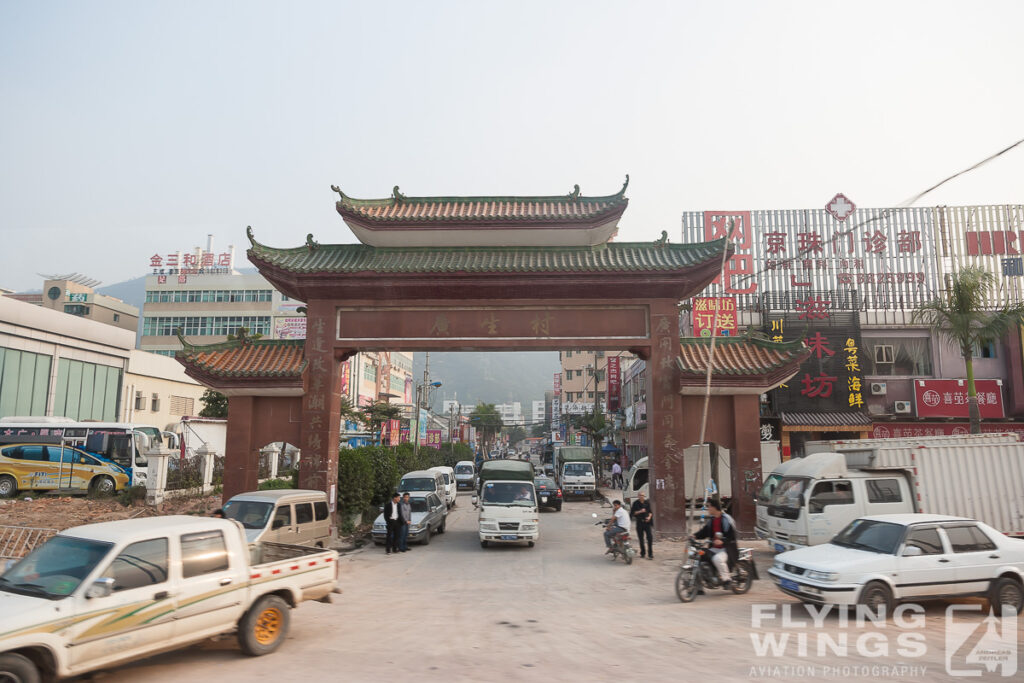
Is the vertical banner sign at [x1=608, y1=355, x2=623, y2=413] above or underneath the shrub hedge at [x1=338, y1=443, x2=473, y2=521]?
above

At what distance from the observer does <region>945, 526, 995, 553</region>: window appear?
9.52 meters

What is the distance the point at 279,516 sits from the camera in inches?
507

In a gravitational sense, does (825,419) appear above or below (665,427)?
above

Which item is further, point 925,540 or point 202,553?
point 925,540

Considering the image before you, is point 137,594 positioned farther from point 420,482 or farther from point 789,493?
point 420,482

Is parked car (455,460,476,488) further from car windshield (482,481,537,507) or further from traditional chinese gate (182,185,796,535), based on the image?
traditional chinese gate (182,185,796,535)

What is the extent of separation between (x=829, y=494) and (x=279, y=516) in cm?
1192

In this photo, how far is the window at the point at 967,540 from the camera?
9516mm

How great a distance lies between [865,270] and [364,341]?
28.2 m

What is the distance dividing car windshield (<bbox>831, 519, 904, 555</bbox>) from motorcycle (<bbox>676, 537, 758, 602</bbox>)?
5.15 ft

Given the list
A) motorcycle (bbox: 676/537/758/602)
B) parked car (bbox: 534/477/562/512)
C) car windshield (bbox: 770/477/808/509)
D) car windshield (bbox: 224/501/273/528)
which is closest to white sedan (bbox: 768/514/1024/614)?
motorcycle (bbox: 676/537/758/602)

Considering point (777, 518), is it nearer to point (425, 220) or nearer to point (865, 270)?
point (425, 220)

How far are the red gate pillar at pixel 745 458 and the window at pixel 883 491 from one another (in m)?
3.42

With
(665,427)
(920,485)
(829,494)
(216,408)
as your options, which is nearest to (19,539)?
(665,427)
